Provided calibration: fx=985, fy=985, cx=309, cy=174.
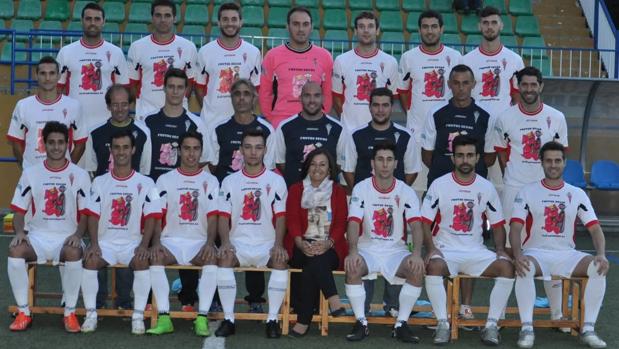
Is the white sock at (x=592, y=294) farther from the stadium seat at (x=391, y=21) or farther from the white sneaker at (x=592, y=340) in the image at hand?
the stadium seat at (x=391, y=21)

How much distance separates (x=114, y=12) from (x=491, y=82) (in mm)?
8343

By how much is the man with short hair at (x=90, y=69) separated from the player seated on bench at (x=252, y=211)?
150 cm

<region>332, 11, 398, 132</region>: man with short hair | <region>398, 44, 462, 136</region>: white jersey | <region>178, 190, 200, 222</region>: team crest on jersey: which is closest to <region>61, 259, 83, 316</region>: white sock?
<region>178, 190, 200, 222</region>: team crest on jersey

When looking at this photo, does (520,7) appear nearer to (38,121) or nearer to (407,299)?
(38,121)

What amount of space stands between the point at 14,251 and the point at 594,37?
33.7ft

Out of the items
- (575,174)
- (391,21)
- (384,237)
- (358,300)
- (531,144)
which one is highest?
(391,21)

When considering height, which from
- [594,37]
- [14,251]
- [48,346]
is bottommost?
[48,346]

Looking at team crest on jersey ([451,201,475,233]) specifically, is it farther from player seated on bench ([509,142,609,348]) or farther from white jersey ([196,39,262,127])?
white jersey ([196,39,262,127])

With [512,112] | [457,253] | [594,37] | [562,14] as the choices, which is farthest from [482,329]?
[562,14]

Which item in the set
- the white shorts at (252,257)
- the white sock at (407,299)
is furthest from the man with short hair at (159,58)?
the white sock at (407,299)

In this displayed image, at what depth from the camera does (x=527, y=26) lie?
14.9 metres

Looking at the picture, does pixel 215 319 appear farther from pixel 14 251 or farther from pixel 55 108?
pixel 55 108

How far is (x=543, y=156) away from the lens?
253 inches

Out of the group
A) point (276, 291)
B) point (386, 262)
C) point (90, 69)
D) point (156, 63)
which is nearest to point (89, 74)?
point (90, 69)
